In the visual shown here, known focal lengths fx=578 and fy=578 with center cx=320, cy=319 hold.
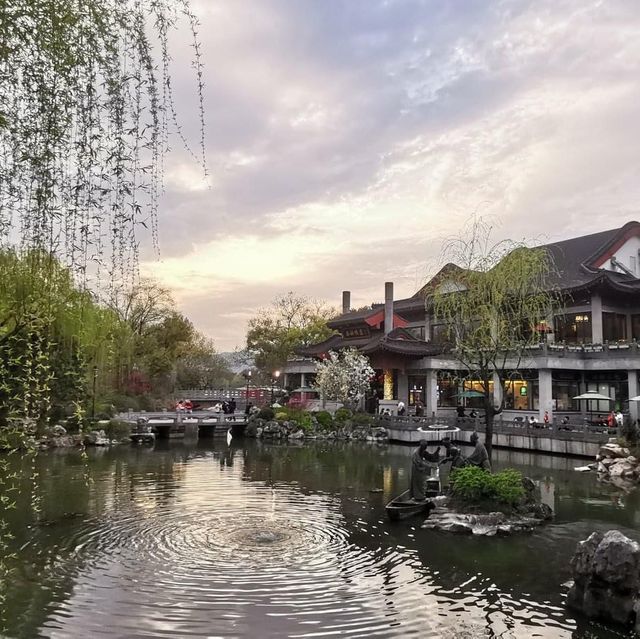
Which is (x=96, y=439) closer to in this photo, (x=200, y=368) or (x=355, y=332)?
(x=355, y=332)

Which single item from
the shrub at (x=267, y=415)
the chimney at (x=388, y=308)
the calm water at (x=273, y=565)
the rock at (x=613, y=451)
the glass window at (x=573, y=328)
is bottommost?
the calm water at (x=273, y=565)

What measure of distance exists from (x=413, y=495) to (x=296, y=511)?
263 cm

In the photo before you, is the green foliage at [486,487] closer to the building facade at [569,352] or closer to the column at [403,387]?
the building facade at [569,352]

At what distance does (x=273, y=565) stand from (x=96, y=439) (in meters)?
19.0

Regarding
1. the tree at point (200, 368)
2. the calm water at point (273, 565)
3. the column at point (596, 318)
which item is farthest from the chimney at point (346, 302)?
the calm water at point (273, 565)

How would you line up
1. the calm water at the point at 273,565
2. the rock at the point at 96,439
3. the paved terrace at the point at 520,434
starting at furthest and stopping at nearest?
1. the rock at the point at 96,439
2. the paved terrace at the point at 520,434
3. the calm water at the point at 273,565

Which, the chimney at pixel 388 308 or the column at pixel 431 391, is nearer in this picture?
the column at pixel 431 391

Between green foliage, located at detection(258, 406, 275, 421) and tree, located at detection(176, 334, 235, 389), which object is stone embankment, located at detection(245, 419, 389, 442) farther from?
tree, located at detection(176, 334, 235, 389)

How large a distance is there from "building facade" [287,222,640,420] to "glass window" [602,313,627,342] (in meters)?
0.05

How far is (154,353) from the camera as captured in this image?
39312 millimetres

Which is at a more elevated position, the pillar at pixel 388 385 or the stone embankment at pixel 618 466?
the pillar at pixel 388 385

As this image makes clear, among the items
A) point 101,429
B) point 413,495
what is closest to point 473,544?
point 413,495

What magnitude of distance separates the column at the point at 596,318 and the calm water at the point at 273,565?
52.4 ft

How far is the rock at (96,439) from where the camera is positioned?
999 inches
